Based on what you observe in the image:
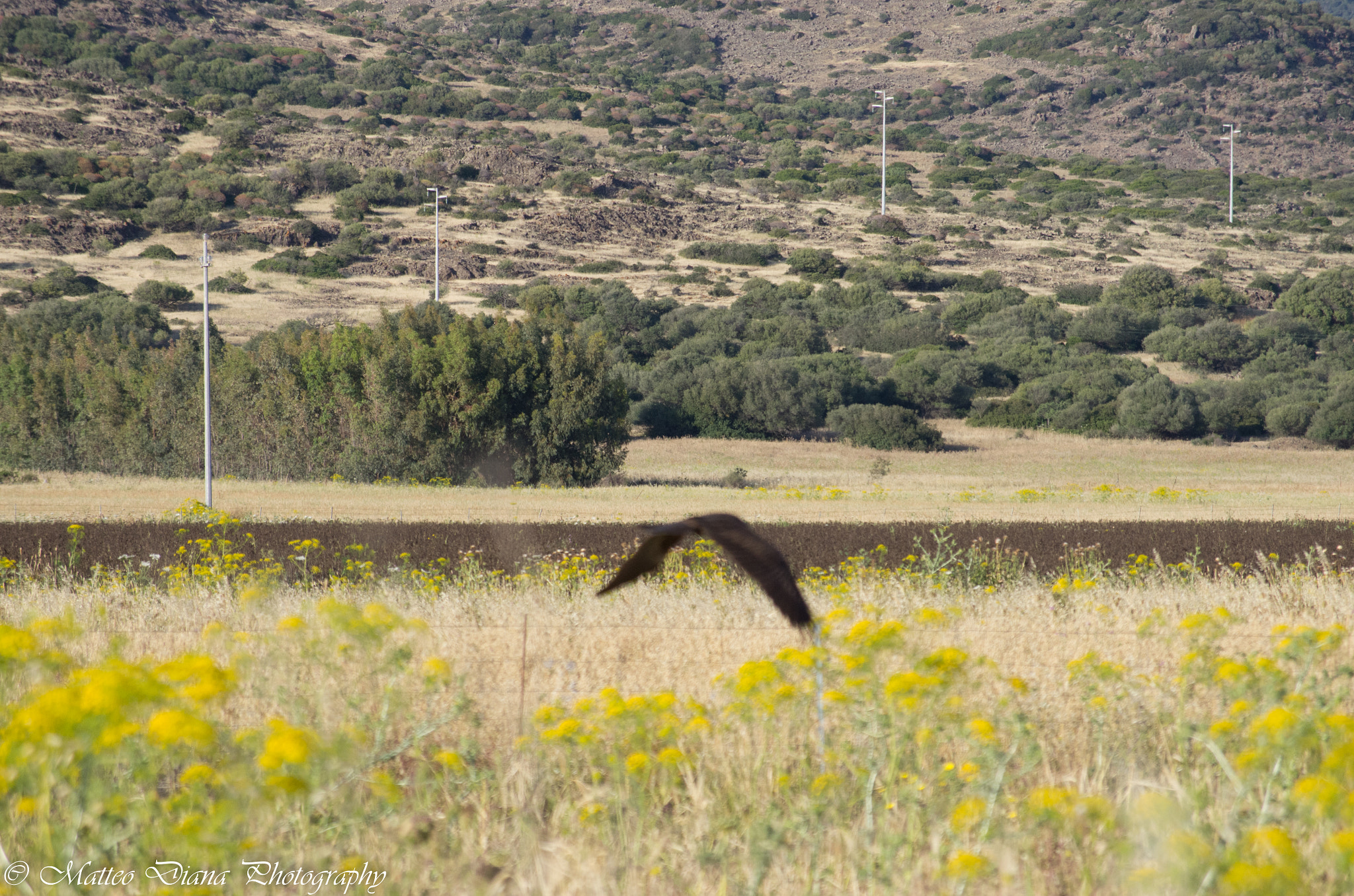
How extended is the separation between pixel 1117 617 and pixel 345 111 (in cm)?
9544

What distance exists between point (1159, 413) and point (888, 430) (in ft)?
35.4

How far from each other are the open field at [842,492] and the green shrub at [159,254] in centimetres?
3512

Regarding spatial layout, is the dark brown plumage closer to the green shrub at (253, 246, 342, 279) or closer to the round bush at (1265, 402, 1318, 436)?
the round bush at (1265, 402, 1318, 436)

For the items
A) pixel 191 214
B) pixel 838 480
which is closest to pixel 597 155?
pixel 191 214

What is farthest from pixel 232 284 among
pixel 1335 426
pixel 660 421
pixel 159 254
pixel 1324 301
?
pixel 1324 301

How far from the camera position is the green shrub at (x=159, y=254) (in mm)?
58844

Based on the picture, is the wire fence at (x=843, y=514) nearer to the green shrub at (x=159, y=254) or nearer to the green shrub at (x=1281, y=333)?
the green shrub at (x=1281, y=333)

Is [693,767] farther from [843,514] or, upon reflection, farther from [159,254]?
[159,254]

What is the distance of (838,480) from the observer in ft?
93.2

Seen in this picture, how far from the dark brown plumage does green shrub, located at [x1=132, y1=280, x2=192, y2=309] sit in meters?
54.4

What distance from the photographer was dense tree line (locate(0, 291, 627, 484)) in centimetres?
2689

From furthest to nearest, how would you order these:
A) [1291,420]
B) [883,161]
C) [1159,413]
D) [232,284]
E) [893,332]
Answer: [883,161] < [232,284] < [893,332] < [1159,413] < [1291,420]

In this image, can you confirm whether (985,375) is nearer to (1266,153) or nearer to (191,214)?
(191,214)

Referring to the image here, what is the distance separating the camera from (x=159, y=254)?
59.0m
